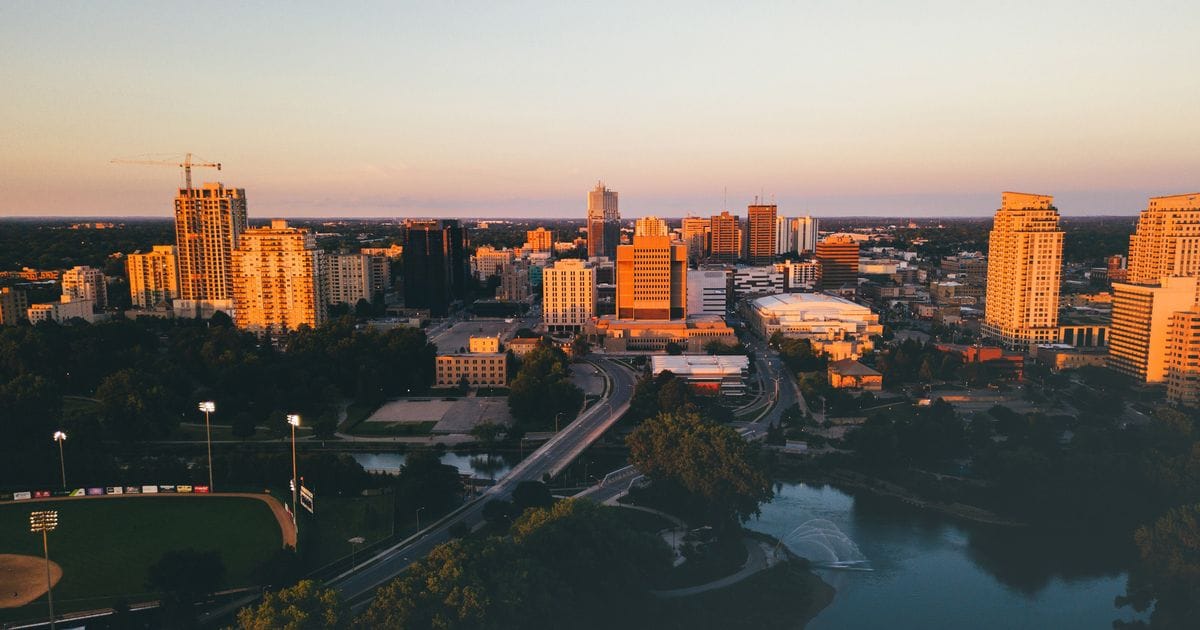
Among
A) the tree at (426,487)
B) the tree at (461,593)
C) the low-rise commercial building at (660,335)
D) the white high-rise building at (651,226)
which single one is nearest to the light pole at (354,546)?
the tree at (426,487)

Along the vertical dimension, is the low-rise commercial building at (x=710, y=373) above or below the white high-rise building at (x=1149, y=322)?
below

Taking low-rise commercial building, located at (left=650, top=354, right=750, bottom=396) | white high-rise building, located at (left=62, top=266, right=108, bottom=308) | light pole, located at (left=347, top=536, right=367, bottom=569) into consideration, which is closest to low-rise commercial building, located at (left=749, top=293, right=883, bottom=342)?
low-rise commercial building, located at (left=650, top=354, right=750, bottom=396)

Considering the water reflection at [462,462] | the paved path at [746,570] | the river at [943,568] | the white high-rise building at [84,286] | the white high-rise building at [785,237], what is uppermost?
the white high-rise building at [785,237]

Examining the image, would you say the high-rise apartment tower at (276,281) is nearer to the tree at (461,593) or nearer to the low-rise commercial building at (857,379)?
the low-rise commercial building at (857,379)

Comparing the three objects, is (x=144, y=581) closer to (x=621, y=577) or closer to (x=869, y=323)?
(x=621, y=577)

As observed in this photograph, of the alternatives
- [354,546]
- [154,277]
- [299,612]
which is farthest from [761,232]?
[299,612]

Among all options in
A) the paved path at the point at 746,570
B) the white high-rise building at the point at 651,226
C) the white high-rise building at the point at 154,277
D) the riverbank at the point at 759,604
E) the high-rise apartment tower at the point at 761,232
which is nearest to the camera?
the riverbank at the point at 759,604

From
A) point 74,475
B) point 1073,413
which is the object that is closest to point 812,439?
point 1073,413
